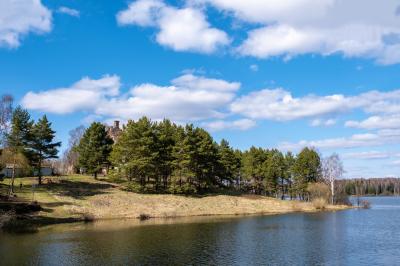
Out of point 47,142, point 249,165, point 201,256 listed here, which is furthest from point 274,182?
point 201,256

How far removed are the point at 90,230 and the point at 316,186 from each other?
6669 centimetres

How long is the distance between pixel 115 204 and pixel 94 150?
24.5 m

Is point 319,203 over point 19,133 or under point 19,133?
under

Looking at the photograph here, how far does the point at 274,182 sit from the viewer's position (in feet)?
408

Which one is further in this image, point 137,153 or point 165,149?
point 165,149

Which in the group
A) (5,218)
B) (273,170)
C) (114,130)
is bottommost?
(5,218)

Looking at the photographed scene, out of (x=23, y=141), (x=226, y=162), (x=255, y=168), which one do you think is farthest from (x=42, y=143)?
(x=255, y=168)

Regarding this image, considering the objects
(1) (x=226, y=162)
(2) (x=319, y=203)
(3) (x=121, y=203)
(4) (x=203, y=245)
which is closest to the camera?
(4) (x=203, y=245)

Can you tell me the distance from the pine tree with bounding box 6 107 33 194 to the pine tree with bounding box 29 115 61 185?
2.15 m

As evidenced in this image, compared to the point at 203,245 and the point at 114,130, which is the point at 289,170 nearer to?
the point at 114,130

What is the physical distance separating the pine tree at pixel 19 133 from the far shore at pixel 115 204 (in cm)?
748

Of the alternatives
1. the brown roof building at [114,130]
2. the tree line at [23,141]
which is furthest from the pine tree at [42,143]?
the brown roof building at [114,130]

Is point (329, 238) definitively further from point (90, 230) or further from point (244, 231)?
point (90, 230)

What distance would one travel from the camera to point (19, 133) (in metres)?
80.1
